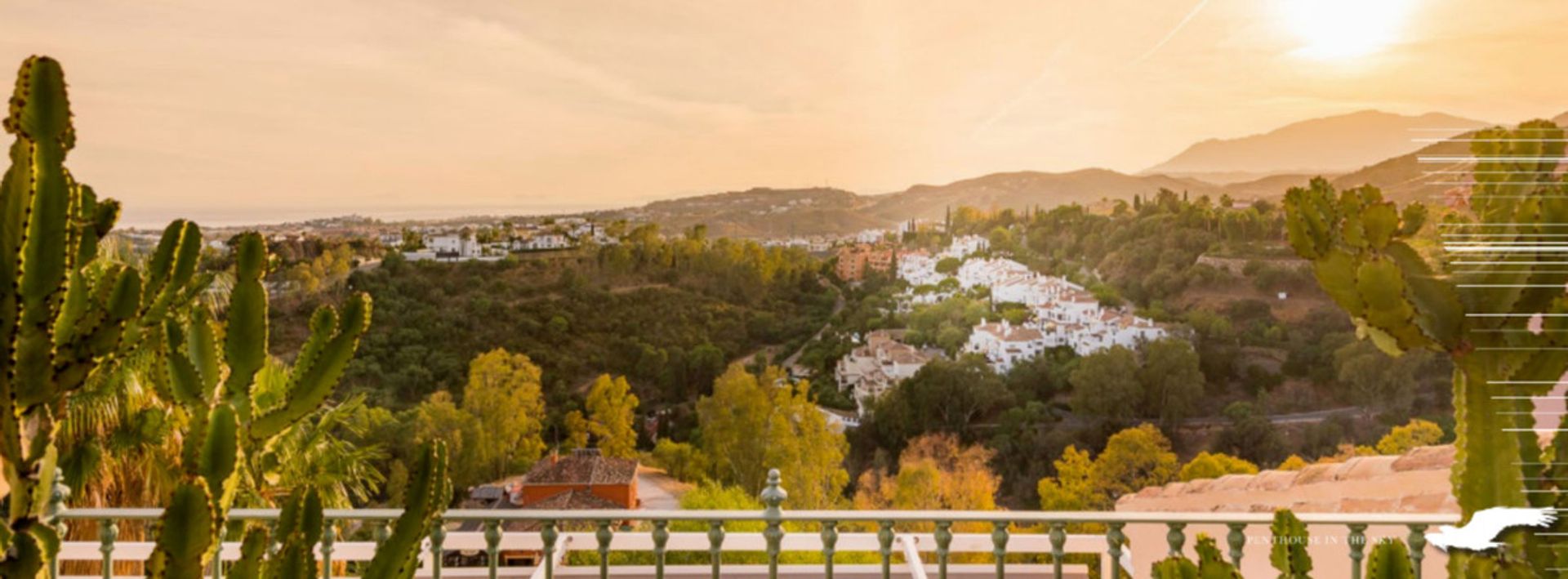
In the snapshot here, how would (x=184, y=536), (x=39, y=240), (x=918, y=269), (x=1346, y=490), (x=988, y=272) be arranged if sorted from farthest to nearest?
(x=918, y=269) < (x=988, y=272) < (x=1346, y=490) < (x=184, y=536) < (x=39, y=240)

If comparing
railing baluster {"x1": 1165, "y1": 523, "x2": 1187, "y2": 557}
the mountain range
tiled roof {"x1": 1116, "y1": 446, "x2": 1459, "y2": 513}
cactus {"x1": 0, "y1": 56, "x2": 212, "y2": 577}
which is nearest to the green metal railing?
railing baluster {"x1": 1165, "y1": 523, "x2": 1187, "y2": 557}

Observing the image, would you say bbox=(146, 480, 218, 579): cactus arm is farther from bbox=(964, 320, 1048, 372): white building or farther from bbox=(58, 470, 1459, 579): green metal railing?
bbox=(964, 320, 1048, 372): white building

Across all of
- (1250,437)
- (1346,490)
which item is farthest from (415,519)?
(1250,437)

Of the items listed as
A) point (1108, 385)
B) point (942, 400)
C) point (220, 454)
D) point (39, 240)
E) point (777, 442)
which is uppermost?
point (39, 240)

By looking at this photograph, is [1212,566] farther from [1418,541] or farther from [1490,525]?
[1418,541]

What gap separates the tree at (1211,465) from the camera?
6176 mm

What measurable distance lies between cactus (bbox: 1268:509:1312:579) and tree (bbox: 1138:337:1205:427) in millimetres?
5152

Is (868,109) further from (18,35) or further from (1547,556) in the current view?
(1547,556)

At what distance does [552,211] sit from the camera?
637cm

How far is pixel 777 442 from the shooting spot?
6332mm

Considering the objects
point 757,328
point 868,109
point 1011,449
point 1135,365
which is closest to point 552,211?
point 757,328

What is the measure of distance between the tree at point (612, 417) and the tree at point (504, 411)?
1.19ft

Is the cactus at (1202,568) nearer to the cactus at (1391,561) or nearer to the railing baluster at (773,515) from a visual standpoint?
the cactus at (1391,561)

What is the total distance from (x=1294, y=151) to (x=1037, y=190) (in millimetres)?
1554
